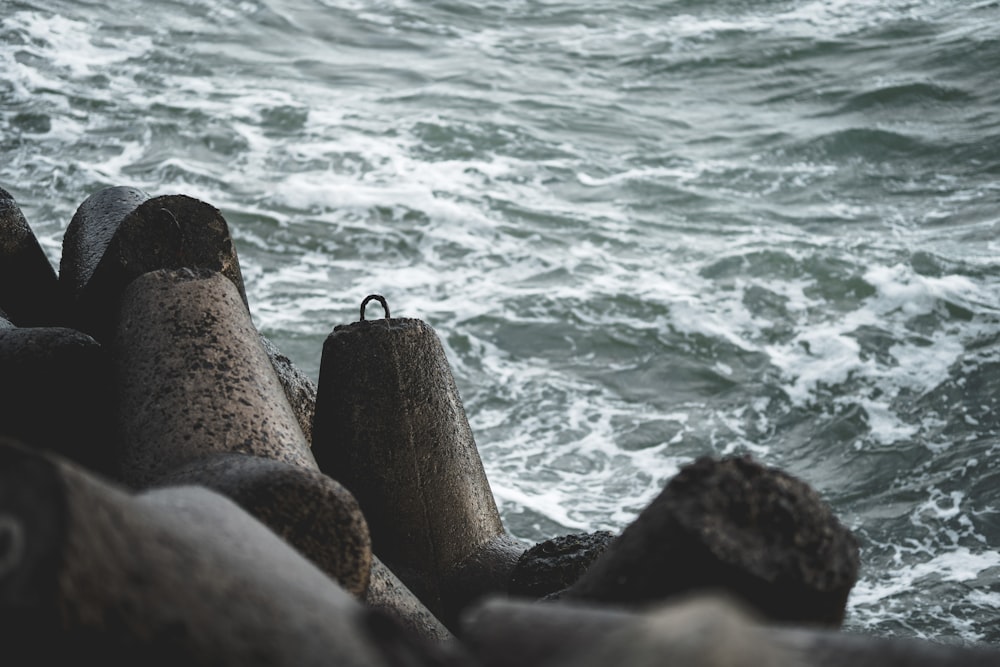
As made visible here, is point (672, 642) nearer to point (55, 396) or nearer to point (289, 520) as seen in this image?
point (289, 520)

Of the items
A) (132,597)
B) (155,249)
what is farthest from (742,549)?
(155,249)

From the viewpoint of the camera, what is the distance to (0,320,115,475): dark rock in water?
3.64 meters

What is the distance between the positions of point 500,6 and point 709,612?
19.0 meters

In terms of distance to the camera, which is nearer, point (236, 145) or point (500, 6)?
point (236, 145)

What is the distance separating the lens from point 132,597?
1609mm

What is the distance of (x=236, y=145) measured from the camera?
13.4 metres

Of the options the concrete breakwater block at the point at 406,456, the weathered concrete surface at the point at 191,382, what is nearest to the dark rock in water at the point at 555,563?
the concrete breakwater block at the point at 406,456

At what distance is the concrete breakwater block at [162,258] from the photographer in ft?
13.8

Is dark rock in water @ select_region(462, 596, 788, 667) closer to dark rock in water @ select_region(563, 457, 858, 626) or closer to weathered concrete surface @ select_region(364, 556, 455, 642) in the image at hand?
dark rock in water @ select_region(563, 457, 858, 626)

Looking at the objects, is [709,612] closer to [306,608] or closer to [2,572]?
[306,608]

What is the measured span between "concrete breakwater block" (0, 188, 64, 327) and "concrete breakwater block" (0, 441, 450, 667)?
3.28 metres

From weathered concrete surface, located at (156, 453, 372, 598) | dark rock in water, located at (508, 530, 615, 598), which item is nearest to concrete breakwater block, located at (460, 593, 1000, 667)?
weathered concrete surface, located at (156, 453, 372, 598)

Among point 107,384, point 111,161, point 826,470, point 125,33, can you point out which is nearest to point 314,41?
point 125,33

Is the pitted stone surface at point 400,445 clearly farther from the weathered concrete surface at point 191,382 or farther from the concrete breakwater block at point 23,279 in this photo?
the concrete breakwater block at point 23,279
